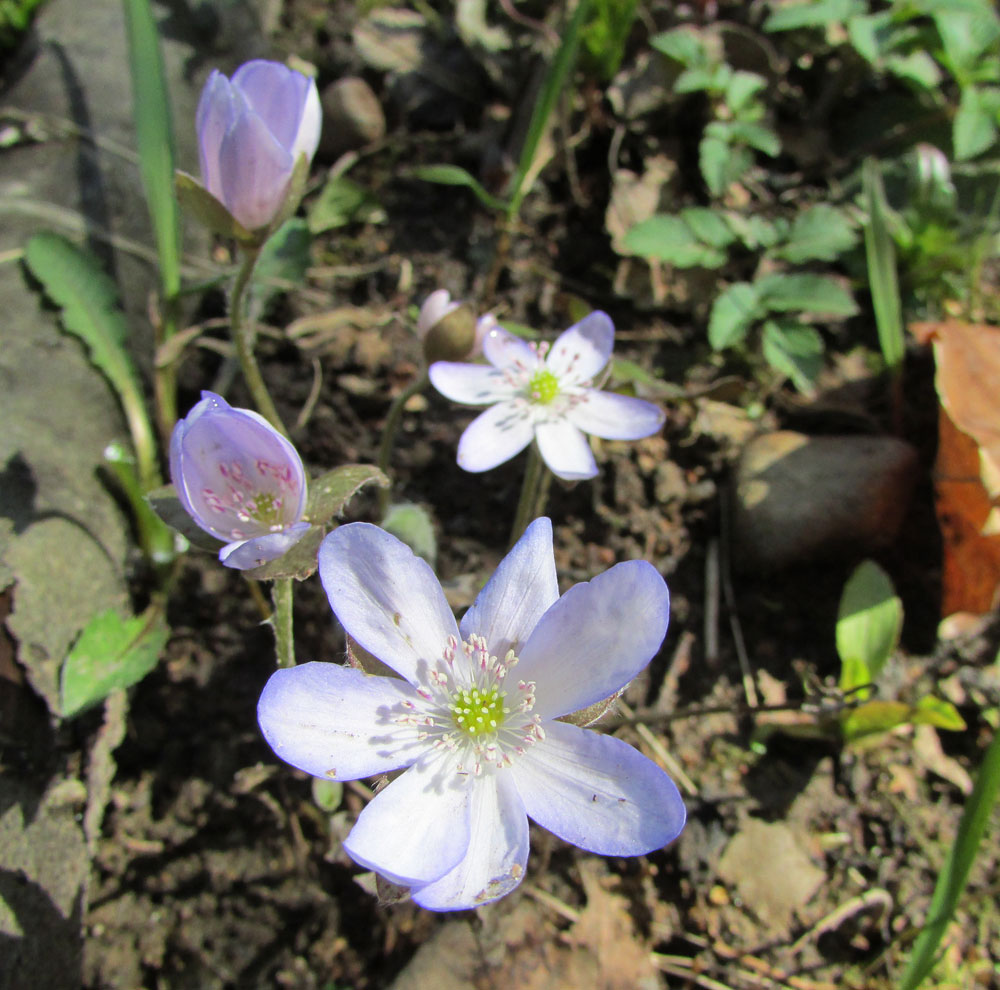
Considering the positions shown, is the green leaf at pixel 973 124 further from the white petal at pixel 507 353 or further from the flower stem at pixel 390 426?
the flower stem at pixel 390 426

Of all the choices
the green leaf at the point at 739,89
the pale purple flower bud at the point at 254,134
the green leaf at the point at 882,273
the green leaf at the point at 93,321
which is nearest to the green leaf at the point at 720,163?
the green leaf at the point at 739,89

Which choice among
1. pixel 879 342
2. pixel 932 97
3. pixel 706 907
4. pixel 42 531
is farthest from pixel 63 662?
pixel 932 97

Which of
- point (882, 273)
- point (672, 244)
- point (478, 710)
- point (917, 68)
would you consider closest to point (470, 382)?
point (478, 710)

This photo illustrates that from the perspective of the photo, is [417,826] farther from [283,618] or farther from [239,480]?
[239,480]

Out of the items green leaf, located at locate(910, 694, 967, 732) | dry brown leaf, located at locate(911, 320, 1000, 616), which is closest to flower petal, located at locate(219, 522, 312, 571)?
green leaf, located at locate(910, 694, 967, 732)

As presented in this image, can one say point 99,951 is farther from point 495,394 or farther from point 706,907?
point 495,394
